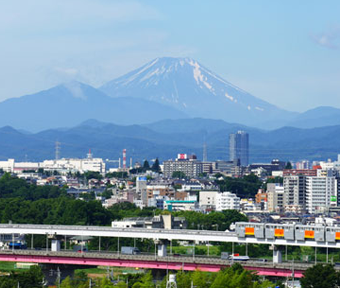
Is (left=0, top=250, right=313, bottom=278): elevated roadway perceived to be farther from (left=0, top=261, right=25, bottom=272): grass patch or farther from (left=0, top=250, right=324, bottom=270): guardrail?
(left=0, top=261, right=25, bottom=272): grass patch

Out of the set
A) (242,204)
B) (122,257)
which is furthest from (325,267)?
(242,204)

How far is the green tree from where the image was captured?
5172 centimetres

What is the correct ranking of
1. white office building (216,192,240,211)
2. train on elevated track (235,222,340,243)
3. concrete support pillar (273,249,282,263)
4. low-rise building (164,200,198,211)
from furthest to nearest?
1. white office building (216,192,240,211)
2. low-rise building (164,200,198,211)
3. train on elevated track (235,222,340,243)
4. concrete support pillar (273,249,282,263)

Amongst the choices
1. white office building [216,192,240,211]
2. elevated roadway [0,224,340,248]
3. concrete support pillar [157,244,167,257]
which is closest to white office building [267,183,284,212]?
white office building [216,192,240,211]

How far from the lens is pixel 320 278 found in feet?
170

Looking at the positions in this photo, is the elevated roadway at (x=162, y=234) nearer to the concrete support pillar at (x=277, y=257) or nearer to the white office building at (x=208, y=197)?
the concrete support pillar at (x=277, y=257)

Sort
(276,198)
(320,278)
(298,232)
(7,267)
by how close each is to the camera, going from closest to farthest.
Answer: (320,278) < (298,232) < (7,267) < (276,198)

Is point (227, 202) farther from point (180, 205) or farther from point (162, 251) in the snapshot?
point (162, 251)

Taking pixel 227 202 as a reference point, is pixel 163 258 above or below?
below

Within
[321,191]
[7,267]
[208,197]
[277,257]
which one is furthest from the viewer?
[321,191]

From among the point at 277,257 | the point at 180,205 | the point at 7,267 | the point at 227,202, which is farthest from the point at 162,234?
the point at 227,202

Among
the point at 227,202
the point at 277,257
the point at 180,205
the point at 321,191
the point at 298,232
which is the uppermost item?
the point at 321,191

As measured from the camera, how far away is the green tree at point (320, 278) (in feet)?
170

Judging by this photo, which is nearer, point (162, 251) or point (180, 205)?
point (162, 251)
